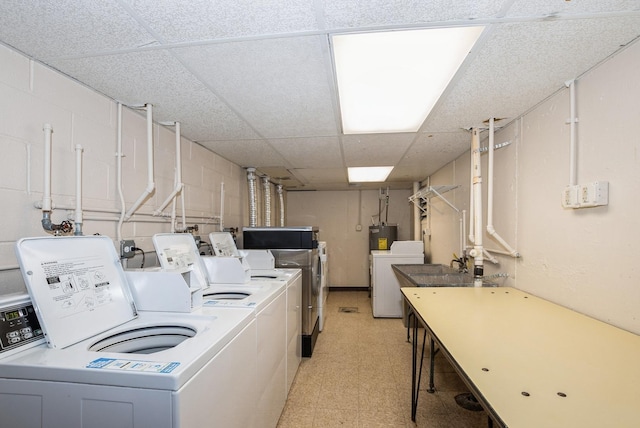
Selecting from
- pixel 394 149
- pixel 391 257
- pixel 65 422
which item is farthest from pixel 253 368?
pixel 391 257

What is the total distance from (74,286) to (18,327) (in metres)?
0.21

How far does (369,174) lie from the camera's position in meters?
4.64

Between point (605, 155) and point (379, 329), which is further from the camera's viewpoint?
point (379, 329)

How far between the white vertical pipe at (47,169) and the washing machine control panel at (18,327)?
0.55 m

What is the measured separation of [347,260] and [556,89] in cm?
497

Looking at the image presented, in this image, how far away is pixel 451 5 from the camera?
1.10 meters

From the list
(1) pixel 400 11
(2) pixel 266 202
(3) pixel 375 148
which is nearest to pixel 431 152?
(3) pixel 375 148

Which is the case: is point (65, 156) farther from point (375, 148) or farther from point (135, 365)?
point (375, 148)

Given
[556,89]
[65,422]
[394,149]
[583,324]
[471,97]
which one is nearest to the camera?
[65,422]

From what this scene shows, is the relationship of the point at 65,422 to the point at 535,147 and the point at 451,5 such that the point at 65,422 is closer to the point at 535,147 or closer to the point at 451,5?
the point at 451,5

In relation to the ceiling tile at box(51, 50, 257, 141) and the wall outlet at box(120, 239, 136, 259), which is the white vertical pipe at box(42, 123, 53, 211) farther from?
the wall outlet at box(120, 239, 136, 259)

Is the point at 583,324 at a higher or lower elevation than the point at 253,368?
higher

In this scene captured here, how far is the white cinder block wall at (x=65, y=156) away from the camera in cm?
135

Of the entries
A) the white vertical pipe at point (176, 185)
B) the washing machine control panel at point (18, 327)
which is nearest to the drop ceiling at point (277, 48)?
the white vertical pipe at point (176, 185)
